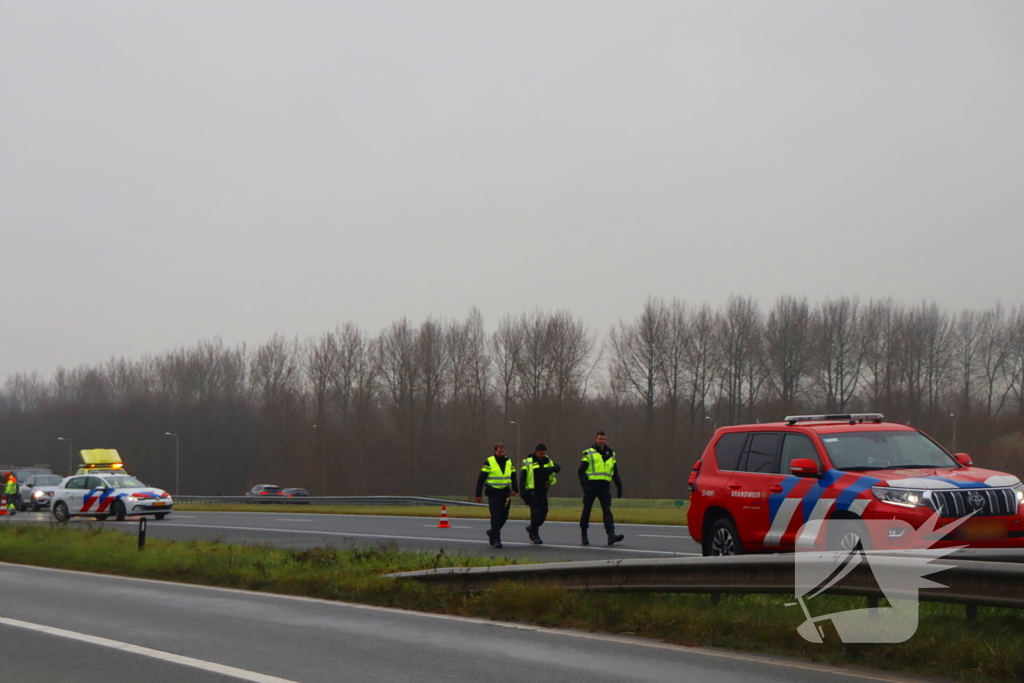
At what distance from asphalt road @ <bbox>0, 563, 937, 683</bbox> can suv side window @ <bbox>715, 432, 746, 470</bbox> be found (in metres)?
3.96

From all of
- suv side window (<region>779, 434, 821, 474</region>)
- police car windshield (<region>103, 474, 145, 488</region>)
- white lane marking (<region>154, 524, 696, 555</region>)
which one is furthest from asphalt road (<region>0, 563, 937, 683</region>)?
police car windshield (<region>103, 474, 145, 488</region>)

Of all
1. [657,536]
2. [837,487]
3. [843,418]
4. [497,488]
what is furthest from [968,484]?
[657,536]

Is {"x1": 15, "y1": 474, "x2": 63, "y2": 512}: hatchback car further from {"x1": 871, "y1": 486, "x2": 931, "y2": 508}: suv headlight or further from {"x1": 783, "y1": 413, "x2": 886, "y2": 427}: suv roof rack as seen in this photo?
{"x1": 871, "y1": 486, "x2": 931, "y2": 508}: suv headlight

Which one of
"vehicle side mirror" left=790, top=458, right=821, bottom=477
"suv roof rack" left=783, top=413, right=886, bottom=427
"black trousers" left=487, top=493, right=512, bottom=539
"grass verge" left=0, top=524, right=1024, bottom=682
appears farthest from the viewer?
"black trousers" left=487, top=493, right=512, bottom=539

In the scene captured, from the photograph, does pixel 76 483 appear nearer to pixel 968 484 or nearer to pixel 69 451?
pixel 968 484

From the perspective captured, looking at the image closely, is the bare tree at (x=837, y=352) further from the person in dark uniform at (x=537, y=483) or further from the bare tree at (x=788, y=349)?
the person in dark uniform at (x=537, y=483)

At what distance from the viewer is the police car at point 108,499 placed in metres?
31.6

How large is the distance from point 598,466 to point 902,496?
8.22m

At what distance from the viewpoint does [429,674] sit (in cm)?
750

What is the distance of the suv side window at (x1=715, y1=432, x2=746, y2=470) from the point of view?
12523mm

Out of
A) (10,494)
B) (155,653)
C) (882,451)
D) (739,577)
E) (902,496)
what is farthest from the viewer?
(10,494)

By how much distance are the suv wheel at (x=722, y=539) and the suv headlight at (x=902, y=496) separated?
2129mm

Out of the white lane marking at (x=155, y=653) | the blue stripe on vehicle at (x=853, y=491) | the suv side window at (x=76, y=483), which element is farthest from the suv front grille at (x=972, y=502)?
the suv side window at (x=76, y=483)

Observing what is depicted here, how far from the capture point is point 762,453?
12.1 meters
